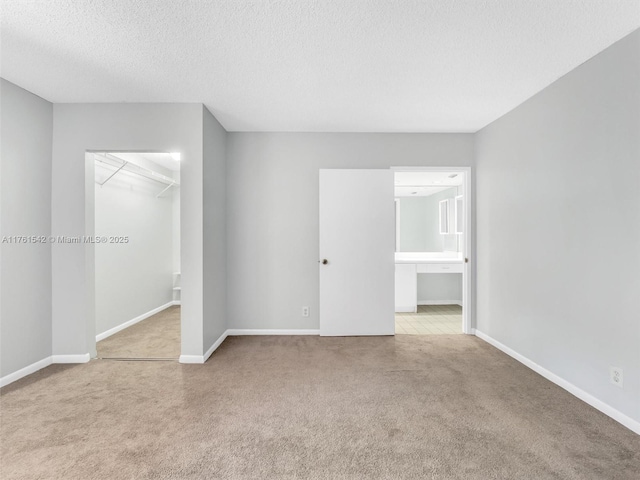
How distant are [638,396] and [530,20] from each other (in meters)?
2.38

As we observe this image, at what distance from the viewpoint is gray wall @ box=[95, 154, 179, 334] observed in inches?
148

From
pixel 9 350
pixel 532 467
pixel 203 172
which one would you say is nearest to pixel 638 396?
pixel 532 467

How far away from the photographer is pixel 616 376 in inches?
79.5

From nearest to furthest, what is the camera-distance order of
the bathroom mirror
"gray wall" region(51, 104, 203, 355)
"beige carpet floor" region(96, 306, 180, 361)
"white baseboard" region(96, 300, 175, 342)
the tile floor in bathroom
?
"gray wall" region(51, 104, 203, 355) < "beige carpet floor" region(96, 306, 180, 361) < "white baseboard" region(96, 300, 175, 342) < the tile floor in bathroom < the bathroom mirror

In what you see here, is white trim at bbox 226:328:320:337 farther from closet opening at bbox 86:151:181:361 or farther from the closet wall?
the closet wall

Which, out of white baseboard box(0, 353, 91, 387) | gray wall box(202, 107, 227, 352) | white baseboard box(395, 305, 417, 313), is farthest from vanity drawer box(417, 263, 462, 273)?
white baseboard box(0, 353, 91, 387)

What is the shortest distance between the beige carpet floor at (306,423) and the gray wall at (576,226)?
34 cm

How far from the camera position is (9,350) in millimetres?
2527

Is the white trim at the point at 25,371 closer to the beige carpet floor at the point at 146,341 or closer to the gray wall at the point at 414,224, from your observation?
the beige carpet floor at the point at 146,341

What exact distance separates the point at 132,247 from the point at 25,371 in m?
1.99

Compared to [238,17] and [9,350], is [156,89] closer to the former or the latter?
[238,17]

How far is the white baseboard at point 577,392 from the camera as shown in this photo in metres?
1.93

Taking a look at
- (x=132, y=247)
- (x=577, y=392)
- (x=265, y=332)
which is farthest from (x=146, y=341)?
(x=577, y=392)

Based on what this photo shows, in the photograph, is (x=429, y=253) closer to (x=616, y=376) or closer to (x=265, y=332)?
(x=265, y=332)
